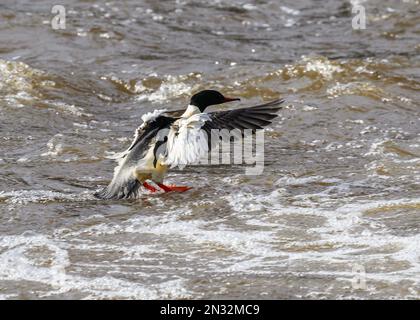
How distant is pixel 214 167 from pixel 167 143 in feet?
4.08

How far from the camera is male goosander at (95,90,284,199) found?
7.92 m

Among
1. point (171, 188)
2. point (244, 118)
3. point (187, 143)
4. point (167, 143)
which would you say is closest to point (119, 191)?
point (171, 188)

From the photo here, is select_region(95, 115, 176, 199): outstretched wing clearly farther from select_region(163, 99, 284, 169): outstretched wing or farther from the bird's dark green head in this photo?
the bird's dark green head

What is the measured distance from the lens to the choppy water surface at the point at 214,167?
20.9 feet

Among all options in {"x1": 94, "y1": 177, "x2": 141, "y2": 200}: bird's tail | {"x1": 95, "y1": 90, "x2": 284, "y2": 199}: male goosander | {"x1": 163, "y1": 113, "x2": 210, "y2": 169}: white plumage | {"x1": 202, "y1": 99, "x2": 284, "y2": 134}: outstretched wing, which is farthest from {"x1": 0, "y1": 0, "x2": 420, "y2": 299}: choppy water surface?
{"x1": 202, "y1": 99, "x2": 284, "y2": 134}: outstretched wing

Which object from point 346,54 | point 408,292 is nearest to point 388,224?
point 408,292

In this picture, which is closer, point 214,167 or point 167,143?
point 167,143

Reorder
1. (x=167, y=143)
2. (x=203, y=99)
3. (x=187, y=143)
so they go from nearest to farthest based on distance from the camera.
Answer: (x=187, y=143) < (x=167, y=143) < (x=203, y=99)

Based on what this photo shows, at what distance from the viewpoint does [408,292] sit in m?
5.92

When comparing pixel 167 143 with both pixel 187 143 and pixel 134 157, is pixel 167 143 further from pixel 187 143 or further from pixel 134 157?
pixel 134 157

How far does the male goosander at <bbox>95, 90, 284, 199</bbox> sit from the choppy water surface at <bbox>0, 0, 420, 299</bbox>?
222 millimetres

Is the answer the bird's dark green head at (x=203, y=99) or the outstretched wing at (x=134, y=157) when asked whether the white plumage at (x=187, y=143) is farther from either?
the bird's dark green head at (x=203, y=99)

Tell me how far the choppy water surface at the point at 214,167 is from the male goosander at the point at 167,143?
22cm

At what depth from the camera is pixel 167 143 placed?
319 inches
